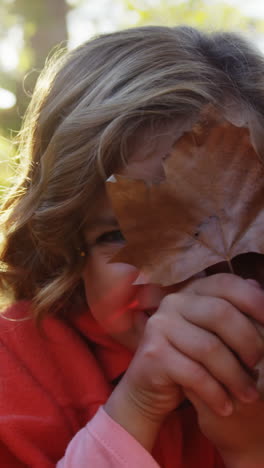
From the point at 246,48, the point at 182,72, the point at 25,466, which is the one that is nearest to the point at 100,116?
the point at 182,72

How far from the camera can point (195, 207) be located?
1.00 meters

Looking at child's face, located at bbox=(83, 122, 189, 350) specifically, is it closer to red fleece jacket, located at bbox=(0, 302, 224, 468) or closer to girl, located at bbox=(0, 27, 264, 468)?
girl, located at bbox=(0, 27, 264, 468)

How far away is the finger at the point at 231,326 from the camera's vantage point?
0.99 metres

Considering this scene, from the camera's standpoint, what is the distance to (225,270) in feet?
3.54

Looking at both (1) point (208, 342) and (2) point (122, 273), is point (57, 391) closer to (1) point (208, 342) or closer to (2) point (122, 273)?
(2) point (122, 273)

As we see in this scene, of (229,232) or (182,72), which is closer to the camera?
(229,232)

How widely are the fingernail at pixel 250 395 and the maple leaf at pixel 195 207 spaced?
20 cm

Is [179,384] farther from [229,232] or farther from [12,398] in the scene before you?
[12,398]

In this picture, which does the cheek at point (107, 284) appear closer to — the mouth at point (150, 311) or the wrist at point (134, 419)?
the mouth at point (150, 311)

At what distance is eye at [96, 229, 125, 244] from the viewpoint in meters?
1.39

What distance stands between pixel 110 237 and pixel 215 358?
0.47 m

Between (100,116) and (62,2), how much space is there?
5127mm

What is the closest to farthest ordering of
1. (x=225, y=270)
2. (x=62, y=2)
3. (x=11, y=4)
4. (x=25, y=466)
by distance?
(x=225, y=270)
(x=25, y=466)
(x=62, y=2)
(x=11, y=4)

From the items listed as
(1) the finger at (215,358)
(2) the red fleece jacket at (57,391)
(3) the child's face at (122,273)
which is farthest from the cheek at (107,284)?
(1) the finger at (215,358)
